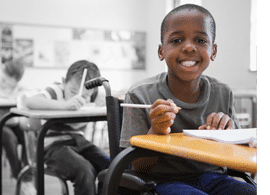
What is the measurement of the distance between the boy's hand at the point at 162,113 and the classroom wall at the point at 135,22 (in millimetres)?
3870

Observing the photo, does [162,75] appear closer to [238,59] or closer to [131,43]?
[238,59]

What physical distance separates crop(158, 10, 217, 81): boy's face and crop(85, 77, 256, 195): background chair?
0.73ft

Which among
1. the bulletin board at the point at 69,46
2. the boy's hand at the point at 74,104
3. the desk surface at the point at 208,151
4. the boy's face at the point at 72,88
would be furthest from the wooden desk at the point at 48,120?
the bulletin board at the point at 69,46

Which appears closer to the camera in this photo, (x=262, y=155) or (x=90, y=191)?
(x=262, y=155)

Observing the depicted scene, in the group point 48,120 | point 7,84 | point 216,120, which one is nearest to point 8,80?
point 7,84

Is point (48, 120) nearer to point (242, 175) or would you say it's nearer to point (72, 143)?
point (72, 143)

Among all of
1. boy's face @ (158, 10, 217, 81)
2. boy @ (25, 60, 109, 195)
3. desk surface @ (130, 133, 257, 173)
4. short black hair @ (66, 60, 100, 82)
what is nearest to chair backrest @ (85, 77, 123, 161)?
boy's face @ (158, 10, 217, 81)

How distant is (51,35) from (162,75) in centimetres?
489

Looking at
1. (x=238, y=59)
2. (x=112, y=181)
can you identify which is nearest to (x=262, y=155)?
(x=112, y=181)

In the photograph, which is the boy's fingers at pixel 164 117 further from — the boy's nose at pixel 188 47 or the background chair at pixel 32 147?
the background chair at pixel 32 147

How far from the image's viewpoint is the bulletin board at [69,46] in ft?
18.4

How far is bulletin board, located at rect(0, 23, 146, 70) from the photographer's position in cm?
561

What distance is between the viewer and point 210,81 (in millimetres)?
1284

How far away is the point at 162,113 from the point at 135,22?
221 inches
